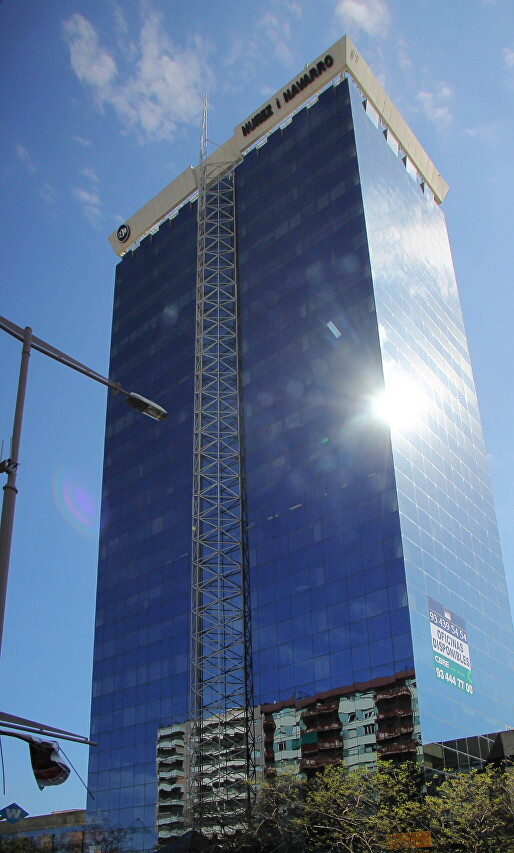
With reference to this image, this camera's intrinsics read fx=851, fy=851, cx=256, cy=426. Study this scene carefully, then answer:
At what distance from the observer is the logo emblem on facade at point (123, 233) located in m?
131

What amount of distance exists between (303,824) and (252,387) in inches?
1924

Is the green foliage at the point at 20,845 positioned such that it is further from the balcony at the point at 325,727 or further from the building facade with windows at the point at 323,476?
the balcony at the point at 325,727

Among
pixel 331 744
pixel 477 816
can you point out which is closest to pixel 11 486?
pixel 477 816

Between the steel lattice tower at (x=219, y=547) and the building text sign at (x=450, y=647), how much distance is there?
18.0 metres

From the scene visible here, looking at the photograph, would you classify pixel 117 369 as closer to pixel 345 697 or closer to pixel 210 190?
pixel 210 190

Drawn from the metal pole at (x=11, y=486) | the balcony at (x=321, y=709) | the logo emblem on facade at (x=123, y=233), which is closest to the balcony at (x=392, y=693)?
the balcony at (x=321, y=709)

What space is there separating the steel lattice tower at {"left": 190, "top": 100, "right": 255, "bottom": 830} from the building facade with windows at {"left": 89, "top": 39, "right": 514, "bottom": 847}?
6.81 feet

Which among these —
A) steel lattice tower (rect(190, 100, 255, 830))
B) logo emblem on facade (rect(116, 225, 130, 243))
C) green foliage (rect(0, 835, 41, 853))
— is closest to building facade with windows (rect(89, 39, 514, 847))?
steel lattice tower (rect(190, 100, 255, 830))

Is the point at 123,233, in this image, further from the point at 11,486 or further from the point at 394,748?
the point at 11,486

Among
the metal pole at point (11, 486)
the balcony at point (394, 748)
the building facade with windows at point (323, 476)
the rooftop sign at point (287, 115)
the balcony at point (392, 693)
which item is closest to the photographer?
the metal pole at point (11, 486)

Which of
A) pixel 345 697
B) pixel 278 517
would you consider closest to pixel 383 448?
pixel 278 517

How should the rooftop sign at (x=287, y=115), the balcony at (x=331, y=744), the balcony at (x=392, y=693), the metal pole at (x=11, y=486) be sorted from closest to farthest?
the metal pole at (x=11, y=486)
the balcony at (x=392, y=693)
the balcony at (x=331, y=744)
the rooftop sign at (x=287, y=115)

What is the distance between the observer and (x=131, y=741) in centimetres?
8919

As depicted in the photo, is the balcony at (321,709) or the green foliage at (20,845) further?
the green foliage at (20,845)
